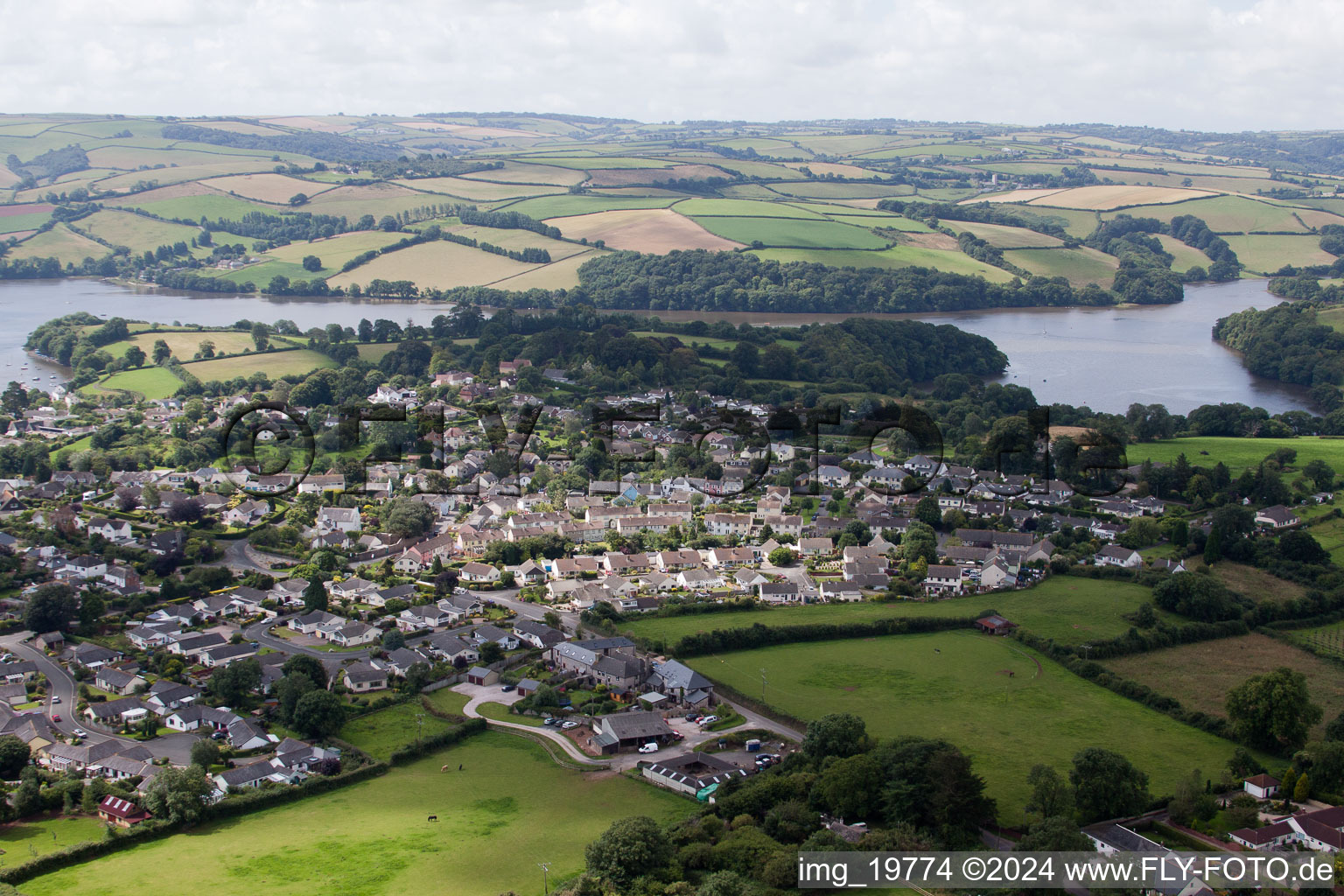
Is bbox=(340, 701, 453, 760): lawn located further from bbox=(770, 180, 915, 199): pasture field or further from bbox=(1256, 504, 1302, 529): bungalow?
bbox=(770, 180, 915, 199): pasture field

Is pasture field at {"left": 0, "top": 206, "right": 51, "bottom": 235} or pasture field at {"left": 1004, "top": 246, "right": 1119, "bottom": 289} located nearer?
pasture field at {"left": 1004, "top": 246, "right": 1119, "bottom": 289}

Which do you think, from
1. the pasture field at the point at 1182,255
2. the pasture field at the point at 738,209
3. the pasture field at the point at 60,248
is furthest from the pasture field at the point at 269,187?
the pasture field at the point at 1182,255

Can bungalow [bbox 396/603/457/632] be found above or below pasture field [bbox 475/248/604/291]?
below

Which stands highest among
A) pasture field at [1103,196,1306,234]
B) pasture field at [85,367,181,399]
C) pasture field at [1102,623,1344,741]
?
pasture field at [1103,196,1306,234]

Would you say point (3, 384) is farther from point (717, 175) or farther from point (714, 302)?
point (717, 175)

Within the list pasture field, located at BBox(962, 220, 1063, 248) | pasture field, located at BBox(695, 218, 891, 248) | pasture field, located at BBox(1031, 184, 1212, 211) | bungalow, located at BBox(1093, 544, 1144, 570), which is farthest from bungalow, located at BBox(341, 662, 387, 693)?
pasture field, located at BBox(1031, 184, 1212, 211)

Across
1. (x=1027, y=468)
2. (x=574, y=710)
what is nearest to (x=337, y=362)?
(x=1027, y=468)

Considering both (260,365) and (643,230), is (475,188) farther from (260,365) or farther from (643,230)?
(260,365)

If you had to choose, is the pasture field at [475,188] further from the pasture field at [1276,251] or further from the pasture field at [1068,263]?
the pasture field at [1276,251]
